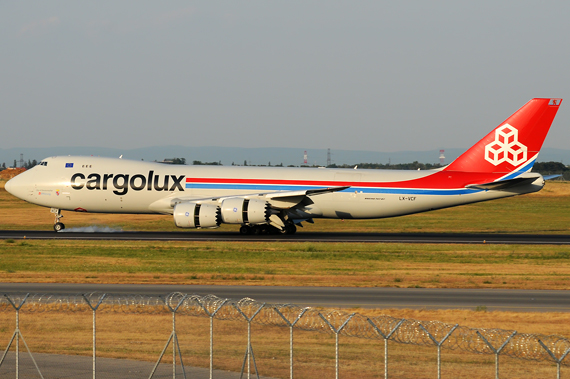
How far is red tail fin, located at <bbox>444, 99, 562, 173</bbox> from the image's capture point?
4647cm

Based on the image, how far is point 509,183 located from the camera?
44.4 meters

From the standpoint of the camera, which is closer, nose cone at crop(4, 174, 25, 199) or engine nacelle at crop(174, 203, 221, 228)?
engine nacelle at crop(174, 203, 221, 228)

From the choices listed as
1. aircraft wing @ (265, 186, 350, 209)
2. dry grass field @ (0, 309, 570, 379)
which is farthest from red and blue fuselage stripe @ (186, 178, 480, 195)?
dry grass field @ (0, 309, 570, 379)

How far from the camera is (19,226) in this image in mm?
59062

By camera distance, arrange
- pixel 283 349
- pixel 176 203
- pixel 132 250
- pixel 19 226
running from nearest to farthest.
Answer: pixel 283 349 < pixel 132 250 < pixel 176 203 < pixel 19 226

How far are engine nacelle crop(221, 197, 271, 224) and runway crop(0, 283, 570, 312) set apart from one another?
54.7 feet

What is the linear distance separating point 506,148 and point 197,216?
22386 mm

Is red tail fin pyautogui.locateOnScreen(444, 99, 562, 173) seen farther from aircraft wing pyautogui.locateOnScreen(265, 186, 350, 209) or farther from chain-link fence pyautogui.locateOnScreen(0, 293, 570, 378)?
chain-link fence pyautogui.locateOnScreen(0, 293, 570, 378)

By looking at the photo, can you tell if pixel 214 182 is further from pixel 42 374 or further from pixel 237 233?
pixel 42 374

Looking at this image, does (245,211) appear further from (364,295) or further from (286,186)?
(364,295)

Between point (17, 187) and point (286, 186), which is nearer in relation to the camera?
point (286, 186)

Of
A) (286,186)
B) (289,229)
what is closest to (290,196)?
(286,186)

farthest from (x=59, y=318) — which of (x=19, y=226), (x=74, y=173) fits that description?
(x=19, y=226)

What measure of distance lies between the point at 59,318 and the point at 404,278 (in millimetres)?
16104
